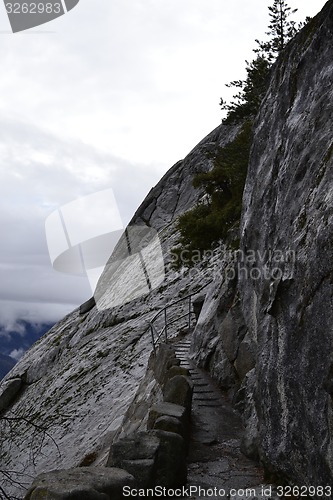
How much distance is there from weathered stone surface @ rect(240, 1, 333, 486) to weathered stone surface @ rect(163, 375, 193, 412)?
1979mm

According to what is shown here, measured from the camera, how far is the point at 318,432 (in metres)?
6.00

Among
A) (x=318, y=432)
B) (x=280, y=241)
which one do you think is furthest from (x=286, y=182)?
(x=318, y=432)

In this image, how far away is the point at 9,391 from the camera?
29.5 m

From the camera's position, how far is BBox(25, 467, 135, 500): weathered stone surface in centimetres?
565

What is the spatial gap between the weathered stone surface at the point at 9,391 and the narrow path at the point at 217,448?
2021 cm

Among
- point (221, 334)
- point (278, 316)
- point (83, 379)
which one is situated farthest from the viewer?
point (83, 379)

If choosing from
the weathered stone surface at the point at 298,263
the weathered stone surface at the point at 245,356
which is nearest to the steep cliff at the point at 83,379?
the weathered stone surface at the point at 245,356

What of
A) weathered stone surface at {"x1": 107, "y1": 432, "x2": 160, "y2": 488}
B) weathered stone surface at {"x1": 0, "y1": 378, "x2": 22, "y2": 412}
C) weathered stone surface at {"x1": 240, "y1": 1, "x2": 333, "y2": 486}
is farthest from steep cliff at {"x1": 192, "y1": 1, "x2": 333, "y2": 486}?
weathered stone surface at {"x1": 0, "y1": 378, "x2": 22, "y2": 412}

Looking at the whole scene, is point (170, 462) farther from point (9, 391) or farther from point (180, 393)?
point (9, 391)

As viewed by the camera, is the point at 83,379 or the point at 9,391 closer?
the point at 83,379

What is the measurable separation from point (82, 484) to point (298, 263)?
4.61 m

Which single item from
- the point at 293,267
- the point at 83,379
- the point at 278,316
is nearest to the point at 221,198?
the point at 83,379

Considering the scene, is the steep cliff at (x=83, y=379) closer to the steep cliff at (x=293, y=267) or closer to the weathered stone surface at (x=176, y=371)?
the weathered stone surface at (x=176, y=371)

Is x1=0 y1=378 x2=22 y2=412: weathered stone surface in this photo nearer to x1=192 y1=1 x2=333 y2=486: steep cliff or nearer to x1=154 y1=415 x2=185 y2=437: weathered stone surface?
x1=192 y1=1 x2=333 y2=486: steep cliff
